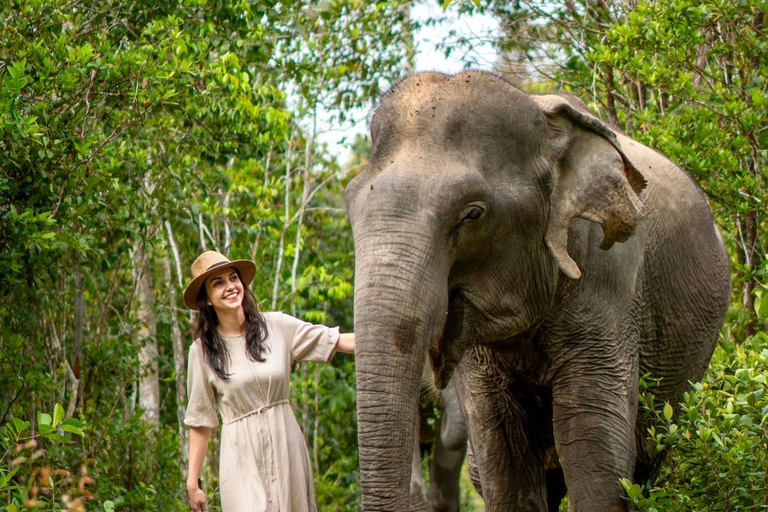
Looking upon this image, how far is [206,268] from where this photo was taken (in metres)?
5.65

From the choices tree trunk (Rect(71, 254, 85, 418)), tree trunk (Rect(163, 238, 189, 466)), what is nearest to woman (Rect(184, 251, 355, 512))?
tree trunk (Rect(71, 254, 85, 418))

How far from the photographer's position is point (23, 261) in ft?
21.4

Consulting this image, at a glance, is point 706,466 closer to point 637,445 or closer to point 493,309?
point 637,445

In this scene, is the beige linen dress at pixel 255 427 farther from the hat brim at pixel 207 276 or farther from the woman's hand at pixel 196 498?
the hat brim at pixel 207 276

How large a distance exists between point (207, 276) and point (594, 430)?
1.75 meters

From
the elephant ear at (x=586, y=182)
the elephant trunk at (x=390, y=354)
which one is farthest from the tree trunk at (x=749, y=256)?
Result: the elephant trunk at (x=390, y=354)

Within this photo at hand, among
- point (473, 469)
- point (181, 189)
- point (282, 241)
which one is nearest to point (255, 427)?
point (473, 469)

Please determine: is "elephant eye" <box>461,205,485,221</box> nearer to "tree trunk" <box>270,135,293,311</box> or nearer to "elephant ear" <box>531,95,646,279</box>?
"elephant ear" <box>531,95,646,279</box>

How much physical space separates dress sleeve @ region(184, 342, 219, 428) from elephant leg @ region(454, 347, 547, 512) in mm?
1150

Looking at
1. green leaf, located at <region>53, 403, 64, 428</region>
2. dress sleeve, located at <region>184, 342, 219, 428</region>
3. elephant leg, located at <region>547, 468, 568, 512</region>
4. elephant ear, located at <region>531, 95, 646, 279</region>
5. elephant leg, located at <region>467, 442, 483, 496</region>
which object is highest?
elephant ear, located at <region>531, 95, 646, 279</region>

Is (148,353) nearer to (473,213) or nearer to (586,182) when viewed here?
(586,182)

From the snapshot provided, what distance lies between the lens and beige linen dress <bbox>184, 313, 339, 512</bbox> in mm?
5492

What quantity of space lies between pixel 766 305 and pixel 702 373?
1.75m

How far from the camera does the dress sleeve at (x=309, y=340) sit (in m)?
5.68
